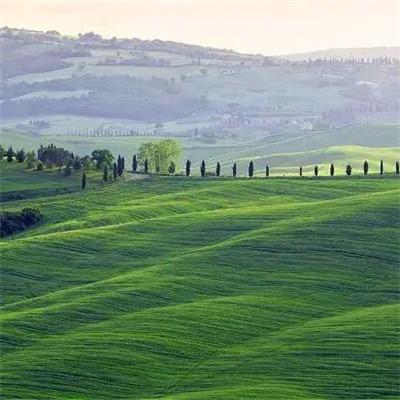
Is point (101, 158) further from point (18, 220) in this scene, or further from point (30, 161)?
point (18, 220)

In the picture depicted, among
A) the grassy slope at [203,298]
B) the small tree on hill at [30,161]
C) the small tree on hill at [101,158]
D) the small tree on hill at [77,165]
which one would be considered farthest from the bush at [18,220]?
the small tree on hill at [101,158]

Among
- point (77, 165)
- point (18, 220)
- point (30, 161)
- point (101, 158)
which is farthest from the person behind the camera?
point (101, 158)

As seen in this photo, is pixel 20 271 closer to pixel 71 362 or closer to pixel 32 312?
pixel 32 312

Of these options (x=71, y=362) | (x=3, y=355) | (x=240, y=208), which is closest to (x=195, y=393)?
(x=71, y=362)

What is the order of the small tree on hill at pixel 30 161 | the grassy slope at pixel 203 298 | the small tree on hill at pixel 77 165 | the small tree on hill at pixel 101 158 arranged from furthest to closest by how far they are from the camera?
the small tree on hill at pixel 101 158 < the small tree on hill at pixel 30 161 < the small tree on hill at pixel 77 165 < the grassy slope at pixel 203 298

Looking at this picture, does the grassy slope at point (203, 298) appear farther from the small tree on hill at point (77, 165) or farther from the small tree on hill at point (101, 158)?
the small tree on hill at point (101, 158)

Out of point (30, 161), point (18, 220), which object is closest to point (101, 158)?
point (30, 161)

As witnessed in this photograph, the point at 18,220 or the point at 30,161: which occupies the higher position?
the point at 30,161
